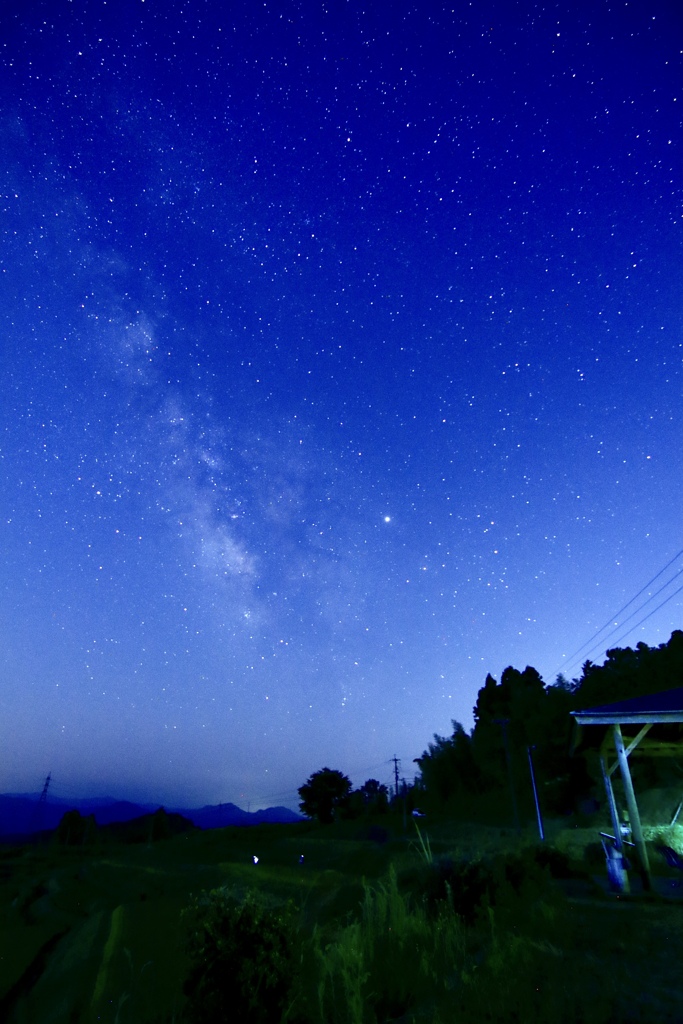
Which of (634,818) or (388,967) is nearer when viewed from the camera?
(388,967)

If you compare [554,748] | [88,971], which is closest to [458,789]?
[554,748]

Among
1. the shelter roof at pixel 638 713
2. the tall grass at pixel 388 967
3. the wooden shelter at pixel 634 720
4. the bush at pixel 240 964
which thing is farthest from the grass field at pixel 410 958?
the shelter roof at pixel 638 713

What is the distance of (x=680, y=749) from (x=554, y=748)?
30662mm

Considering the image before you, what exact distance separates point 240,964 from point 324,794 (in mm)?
72847

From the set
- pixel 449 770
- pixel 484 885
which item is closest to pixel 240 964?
pixel 484 885

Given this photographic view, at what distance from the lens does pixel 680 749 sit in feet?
53.5

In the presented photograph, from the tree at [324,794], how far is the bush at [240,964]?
72328mm

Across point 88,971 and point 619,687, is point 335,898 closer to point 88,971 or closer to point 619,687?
point 88,971

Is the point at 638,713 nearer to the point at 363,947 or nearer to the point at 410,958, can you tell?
the point at 410,958

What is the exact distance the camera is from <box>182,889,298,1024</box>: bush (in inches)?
199

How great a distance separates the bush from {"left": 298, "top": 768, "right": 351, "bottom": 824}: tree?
72328mm

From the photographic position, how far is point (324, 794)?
7069cm

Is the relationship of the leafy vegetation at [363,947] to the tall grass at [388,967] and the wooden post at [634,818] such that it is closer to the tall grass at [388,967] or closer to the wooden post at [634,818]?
the tall grass at [388,967]

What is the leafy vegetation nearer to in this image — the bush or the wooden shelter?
the bush
